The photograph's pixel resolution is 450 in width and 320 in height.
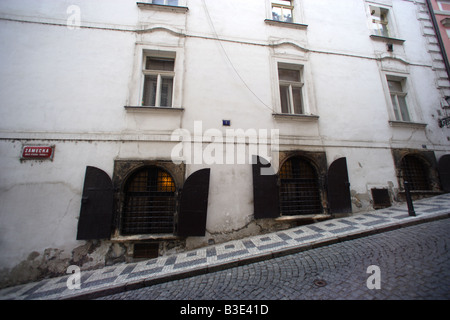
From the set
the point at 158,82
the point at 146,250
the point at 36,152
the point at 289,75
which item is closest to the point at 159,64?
the point at 158,82

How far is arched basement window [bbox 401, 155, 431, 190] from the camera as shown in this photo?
235 inches

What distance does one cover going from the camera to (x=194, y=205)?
14.2 feet

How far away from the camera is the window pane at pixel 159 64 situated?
544 cm

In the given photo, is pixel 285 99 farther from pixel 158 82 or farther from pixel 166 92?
pixel 158 82

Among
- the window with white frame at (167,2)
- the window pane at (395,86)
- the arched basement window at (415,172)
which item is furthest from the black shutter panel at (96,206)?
the window pane at (395,86)

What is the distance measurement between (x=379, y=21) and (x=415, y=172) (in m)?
6.49

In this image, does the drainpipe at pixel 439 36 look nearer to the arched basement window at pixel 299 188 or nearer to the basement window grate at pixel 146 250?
the arched basement window at pixel 299 188

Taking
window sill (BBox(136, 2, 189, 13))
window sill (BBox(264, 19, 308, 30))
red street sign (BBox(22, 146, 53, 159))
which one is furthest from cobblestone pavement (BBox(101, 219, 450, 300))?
window sill (BBox(136, 2, 189, 13))

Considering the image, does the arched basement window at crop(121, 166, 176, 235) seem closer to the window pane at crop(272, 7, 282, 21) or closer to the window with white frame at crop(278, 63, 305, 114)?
the window with white frame at crop(278, 63, 305, 114)

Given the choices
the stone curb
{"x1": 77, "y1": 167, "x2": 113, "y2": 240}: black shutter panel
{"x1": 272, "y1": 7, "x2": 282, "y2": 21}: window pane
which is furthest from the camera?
{"x1": 272, "y1": 7, "x2": 282, "y2": 21}: window pane

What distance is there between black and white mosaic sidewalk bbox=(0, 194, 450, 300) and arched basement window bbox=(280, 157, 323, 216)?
1.75 ft

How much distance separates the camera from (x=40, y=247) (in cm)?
393
